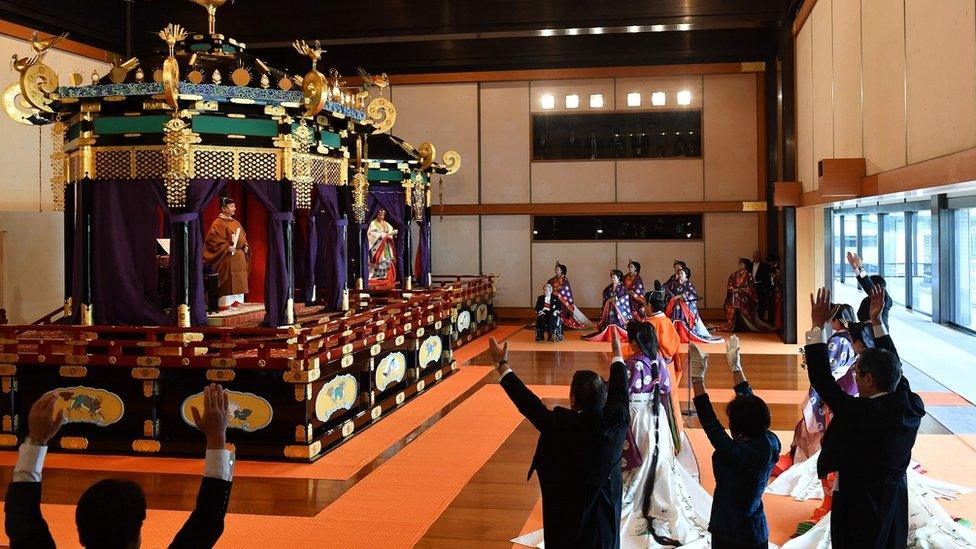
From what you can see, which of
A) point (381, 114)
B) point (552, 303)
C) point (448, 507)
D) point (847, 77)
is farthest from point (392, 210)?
point (448, 507)

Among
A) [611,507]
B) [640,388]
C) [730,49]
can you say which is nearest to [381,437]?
[640,388]

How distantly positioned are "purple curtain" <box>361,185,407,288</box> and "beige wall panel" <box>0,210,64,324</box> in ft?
14.0

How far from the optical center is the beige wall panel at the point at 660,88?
15.7 meters

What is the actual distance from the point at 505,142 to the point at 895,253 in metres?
8.43

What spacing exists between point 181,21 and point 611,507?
41.6ft

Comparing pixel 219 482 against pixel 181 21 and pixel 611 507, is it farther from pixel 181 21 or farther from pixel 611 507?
pixel 181 21

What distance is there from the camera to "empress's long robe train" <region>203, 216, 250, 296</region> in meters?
8.50

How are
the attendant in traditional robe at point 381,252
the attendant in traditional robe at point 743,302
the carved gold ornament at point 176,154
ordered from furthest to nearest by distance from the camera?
the attendant in traditional robe at point 743,302 < the attendant in traditional robe at point 381,252 < the carved gold ornament at point 176,154

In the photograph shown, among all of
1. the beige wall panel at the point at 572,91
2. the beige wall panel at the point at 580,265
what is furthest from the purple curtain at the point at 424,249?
the beige wall panel at the point at 572,91

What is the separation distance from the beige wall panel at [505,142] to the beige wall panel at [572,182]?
10.8 inches

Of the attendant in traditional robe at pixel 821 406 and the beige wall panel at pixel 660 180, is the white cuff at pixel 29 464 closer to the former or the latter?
the attendant in traditional robe at pixel 821 406

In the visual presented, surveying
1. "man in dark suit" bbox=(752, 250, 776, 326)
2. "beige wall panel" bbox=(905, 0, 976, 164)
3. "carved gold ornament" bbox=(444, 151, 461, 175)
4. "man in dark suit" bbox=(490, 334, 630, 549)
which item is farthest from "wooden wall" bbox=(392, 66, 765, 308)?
"man in dark suit" bbox=(490, 334, 630, 549)

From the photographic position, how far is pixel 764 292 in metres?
14.4

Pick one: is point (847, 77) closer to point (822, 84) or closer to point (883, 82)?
point (883, 82)
